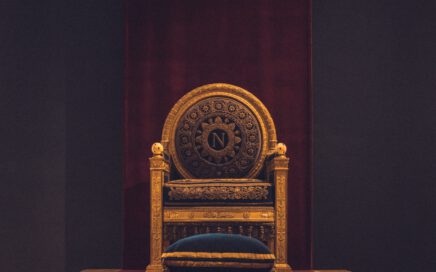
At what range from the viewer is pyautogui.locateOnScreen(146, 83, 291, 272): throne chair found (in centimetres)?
203

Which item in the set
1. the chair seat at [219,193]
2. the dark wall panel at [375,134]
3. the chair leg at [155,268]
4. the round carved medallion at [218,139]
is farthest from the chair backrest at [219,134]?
the chair leg at [155,268]

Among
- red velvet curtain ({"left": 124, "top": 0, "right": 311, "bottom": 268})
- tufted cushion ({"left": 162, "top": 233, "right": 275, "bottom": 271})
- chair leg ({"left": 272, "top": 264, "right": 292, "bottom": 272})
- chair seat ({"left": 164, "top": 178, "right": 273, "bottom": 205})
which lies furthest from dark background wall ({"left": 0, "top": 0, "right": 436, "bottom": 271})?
tufted cushion ({"left": 162, "top": 233, "right": 275, "bottom": 271})

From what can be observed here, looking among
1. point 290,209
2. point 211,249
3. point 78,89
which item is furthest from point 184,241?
point 78,89

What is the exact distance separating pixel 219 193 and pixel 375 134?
4.58 ft

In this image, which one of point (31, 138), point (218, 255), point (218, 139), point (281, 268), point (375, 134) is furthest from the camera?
point (375, 134)

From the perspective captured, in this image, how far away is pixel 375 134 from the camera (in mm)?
3582

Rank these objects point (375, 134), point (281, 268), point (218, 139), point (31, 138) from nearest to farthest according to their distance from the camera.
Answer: point (281, 268)
point (218, 139)
point (31, 138)
point (375, 134)

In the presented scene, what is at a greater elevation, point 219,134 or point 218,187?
point 219,134

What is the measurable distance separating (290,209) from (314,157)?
16.1 inches

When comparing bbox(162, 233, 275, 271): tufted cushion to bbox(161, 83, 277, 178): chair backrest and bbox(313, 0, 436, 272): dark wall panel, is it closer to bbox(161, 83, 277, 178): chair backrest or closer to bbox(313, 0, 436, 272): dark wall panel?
bbox(161, 83, 277, 178): chair backrest

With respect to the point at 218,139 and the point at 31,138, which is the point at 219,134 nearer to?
the point at 218,139

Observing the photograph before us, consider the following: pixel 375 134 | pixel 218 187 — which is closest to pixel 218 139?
pixel 218 187

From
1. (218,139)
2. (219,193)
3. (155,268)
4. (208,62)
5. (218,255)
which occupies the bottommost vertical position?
(155,268)

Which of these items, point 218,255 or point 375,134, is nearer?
point 218,255
